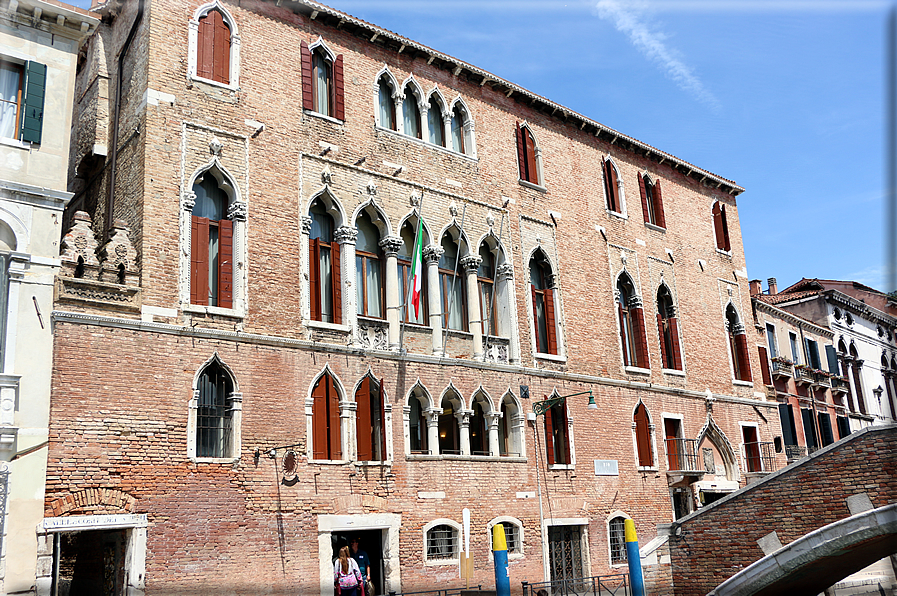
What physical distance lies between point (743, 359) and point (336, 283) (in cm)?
1483

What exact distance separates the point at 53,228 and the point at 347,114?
22.1 ft

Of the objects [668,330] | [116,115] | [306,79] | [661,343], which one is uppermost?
[306,79]

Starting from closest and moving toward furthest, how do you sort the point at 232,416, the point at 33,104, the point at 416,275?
the point at 33,104
the point at 232,416
the point at 416,275

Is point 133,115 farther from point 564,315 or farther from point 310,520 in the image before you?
point 564,315

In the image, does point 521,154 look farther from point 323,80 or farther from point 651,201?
point 323,80

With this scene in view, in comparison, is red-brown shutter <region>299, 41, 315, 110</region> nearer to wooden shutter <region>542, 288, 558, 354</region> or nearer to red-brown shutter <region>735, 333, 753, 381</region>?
wooden shutter <region>542, 288, 558, 354</region>

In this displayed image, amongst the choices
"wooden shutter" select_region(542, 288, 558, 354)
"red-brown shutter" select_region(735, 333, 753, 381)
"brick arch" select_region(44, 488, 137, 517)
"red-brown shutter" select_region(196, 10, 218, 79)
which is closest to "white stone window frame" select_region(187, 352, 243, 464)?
"brick arch" select_region(44, 488, 137, 517)

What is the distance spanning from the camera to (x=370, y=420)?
16234 millimetres

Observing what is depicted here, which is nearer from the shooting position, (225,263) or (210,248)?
(225,263)

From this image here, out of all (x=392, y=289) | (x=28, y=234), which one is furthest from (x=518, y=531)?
(x=28, y=234)

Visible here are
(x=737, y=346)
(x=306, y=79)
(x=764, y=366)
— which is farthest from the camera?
(x=764, y=366)

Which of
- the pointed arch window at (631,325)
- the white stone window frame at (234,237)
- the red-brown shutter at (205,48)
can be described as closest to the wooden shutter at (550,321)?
the pointed arch window at (631,325)

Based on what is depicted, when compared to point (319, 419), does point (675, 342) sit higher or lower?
higher

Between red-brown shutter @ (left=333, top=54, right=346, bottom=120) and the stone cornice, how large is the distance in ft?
16.6
